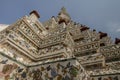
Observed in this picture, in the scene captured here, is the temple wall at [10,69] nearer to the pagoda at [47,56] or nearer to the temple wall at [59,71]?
the pagoda at [47,56]

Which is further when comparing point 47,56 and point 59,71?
point 47,56

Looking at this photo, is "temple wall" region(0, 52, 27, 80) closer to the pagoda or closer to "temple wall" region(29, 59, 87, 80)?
the pagoda

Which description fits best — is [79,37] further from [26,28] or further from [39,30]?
[26,28]

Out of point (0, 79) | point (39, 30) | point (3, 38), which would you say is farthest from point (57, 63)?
point (39, 30)

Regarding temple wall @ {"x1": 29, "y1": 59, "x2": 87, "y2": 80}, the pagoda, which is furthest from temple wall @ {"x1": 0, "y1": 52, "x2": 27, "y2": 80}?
temple wall @ {"x1": 29, "y1": 59, "x2": 87, "y2": 80}

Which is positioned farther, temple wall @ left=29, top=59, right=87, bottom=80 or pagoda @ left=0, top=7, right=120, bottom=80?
pagoda @ left=0, top=7, right=120, bottom=80

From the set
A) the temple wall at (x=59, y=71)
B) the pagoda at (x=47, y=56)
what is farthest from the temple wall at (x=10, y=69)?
the temple wall at (x=59, y=71)

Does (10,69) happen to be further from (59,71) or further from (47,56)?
(47,56)

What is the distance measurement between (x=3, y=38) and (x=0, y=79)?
2.72 meters

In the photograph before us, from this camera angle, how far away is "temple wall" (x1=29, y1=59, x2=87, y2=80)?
4.27 m

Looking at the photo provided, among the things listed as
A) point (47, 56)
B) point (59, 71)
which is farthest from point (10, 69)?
point (47, 56)

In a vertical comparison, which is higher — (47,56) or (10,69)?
(47,56)

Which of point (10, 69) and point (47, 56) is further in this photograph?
point (47, 56)

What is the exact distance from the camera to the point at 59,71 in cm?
446
